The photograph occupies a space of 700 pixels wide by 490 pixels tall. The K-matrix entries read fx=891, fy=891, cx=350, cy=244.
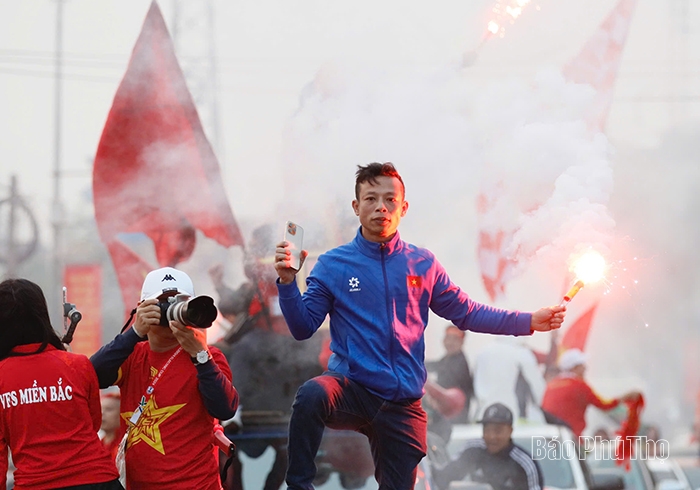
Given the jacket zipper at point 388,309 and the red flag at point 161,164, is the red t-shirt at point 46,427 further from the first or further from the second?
the red flag at point 161,164

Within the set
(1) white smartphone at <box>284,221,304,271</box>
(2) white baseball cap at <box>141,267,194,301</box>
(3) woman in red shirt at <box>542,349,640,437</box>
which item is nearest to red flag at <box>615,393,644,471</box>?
(3) woman in red shirt at <box>542,349,640,437</box>

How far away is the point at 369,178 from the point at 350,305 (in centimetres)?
54

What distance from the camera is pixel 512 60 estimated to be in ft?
21.8

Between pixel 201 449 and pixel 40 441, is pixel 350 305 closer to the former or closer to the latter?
pixel 201 449

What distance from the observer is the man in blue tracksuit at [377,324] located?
3400mm

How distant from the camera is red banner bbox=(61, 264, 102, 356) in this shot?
308 inches

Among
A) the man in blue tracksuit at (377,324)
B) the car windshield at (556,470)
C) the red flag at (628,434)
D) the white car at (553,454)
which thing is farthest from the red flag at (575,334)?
the man in blue tracksuit at (377,324)

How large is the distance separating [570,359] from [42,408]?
631cm

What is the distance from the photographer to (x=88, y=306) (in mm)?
7805

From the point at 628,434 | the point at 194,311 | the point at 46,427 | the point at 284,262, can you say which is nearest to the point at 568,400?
the point at 628,434

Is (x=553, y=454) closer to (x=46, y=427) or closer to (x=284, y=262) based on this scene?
(x=284, y=262)

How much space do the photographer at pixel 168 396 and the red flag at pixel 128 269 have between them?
3794 mm

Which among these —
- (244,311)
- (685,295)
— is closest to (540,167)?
(244,311)

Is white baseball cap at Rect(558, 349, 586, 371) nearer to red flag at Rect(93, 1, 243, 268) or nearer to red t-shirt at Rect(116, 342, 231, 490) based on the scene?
red flag at Rect(93, 1, 243, 268)
